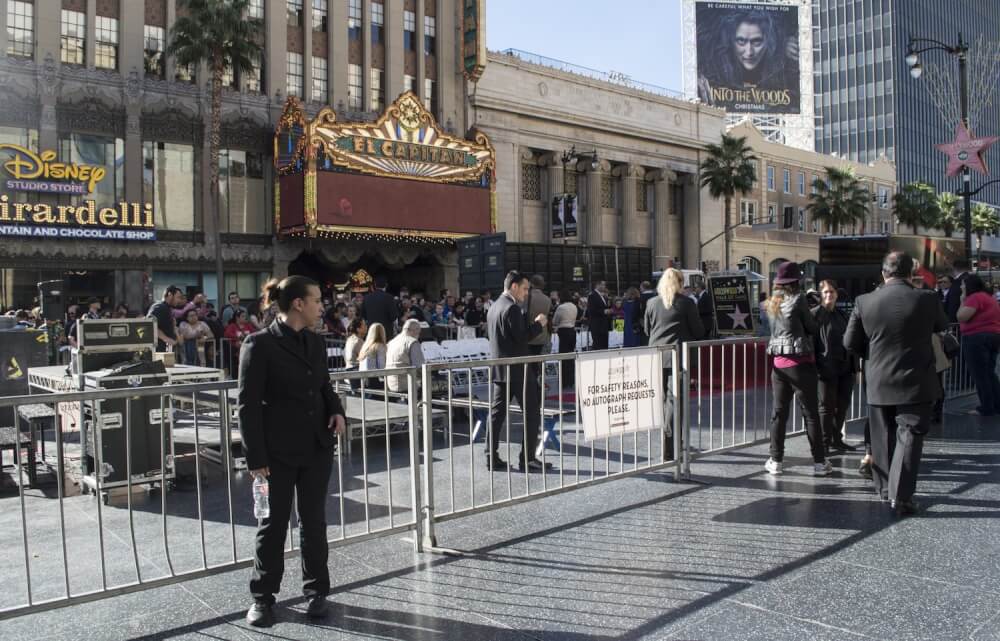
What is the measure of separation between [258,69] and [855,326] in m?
30.2

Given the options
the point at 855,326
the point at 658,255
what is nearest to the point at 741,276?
the point at 855,326

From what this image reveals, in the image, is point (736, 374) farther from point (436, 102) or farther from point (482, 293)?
point (436, 102)

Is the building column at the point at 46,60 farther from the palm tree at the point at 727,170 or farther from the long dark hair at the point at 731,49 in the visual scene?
the long dark hair at the point at 731,49

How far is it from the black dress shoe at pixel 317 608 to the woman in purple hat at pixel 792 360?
470 centimetres

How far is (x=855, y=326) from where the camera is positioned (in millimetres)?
6262

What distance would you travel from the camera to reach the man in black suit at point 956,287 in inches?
443

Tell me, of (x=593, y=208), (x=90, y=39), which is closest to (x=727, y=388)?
(x=90, y=39)

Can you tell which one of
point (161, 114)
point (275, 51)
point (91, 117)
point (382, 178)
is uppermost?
point (275, 51)

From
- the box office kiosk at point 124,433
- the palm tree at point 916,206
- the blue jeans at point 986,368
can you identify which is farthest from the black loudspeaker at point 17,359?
the palm tree at point 916,206

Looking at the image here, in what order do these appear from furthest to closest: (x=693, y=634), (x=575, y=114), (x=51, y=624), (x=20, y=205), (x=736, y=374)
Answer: (x=575, y=114) < (x=20, y=205) < (x=736, y=374) < (x=51, y=624) < (x=693, y=634)

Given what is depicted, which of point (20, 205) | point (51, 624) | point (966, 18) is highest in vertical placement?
point (966, 18)

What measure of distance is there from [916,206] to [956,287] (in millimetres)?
61420

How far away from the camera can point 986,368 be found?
34.3 ft

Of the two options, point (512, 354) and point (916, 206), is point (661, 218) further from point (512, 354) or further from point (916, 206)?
point (512, 354)
